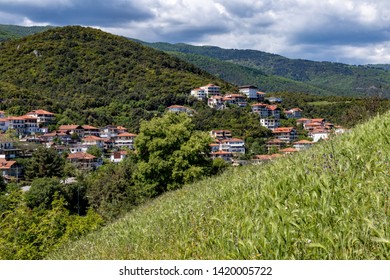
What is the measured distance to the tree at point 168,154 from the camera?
27625 millimetres

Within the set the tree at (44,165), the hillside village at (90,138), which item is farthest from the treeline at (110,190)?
the hillside village at (90,138)

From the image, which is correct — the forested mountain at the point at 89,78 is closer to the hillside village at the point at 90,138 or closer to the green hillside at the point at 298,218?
the hillside village at the point at 90,138

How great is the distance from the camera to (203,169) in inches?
1133

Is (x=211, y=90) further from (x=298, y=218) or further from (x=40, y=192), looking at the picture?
(x=298, y=218)

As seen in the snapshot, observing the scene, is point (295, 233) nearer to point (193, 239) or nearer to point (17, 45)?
point (193, 239)

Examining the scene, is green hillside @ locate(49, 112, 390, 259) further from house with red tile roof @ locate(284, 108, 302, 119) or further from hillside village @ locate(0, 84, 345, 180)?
house with red tile roof @ locate(284, 108, 302, 119)

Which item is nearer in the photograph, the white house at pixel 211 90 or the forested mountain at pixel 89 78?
the forested mountain at pixel 89 78

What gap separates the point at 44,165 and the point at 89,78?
89812 mm

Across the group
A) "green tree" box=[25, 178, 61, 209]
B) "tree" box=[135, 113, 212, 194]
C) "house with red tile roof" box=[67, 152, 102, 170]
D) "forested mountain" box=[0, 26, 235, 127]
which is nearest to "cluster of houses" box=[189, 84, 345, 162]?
"forested mountain" box=[0, 26, 235, 127]

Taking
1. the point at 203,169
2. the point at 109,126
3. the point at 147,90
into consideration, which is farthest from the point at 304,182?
the point at 147,90

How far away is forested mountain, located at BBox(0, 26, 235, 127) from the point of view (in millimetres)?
124375

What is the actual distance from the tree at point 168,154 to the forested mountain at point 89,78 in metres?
87.5

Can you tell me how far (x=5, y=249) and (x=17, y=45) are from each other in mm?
185083

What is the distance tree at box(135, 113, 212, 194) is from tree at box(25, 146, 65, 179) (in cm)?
4617
